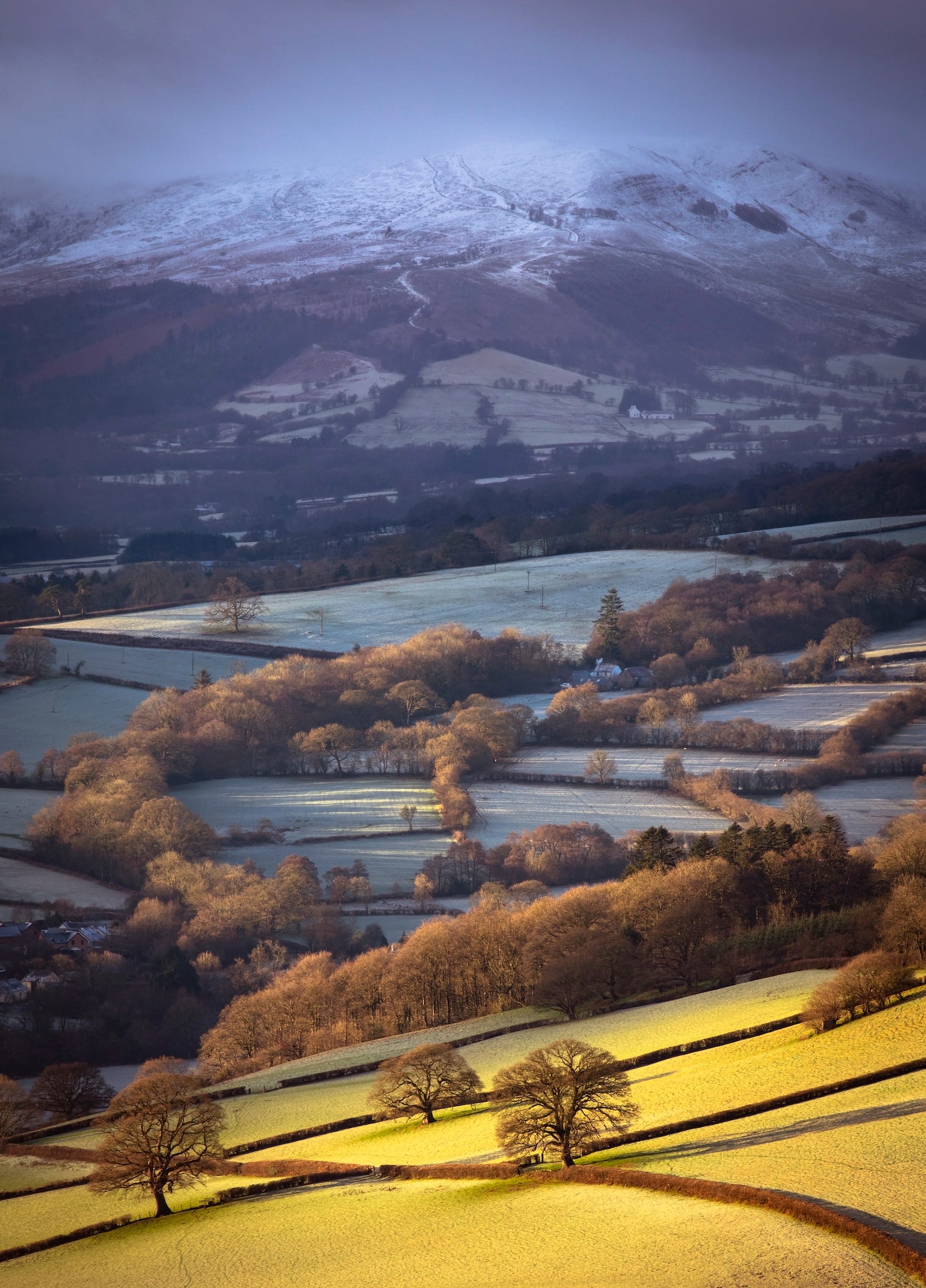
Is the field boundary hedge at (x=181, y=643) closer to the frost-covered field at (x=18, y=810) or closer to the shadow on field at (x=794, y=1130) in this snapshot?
the frost-covered field at (x=18, y=810)

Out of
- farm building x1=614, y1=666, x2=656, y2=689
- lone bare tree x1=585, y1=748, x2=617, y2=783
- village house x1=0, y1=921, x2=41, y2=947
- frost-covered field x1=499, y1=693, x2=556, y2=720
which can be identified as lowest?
village house x1=0, y1=921, x2=41, y2=947

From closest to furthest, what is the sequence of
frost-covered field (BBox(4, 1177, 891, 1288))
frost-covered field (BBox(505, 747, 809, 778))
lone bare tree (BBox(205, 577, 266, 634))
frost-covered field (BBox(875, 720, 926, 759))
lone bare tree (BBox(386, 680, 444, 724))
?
frost-covered field (BBox(4, 1177, 891, 1288))
frost-covered field (BBox(505, 747, 809, 778))
frost-covered field (BBox(875, 720, 926, 759))
lone bare tree (BBox(386, 680, 444, 724))
lone bare tree (BBox(205, 577, 266, 634))

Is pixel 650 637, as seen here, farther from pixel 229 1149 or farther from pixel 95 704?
pixel 229 1149

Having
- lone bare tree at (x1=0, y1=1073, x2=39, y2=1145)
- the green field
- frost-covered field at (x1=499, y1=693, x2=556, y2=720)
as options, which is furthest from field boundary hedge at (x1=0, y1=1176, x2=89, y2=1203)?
frost-covered field at (x1=499, y1=693, x2=556, y2=720)

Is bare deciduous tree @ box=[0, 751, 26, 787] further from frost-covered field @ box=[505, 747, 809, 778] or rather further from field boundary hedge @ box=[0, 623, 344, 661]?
frost-covered field @ box=[505, 747, 809, 778]

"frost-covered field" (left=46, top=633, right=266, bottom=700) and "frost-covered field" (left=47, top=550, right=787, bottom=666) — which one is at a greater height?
"frost-covered field" (left=47, top=550, right=787, bottom=666)

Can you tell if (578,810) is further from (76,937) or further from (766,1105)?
(766,1105)

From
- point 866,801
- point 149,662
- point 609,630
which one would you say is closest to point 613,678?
point 609,630
